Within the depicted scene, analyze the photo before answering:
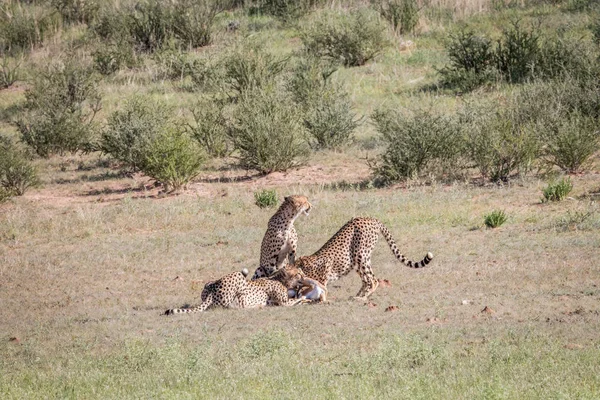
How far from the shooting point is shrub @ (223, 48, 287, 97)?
84.9ft

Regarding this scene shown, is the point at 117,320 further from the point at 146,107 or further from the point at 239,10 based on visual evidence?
the point at 239,10

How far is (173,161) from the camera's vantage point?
1973cm

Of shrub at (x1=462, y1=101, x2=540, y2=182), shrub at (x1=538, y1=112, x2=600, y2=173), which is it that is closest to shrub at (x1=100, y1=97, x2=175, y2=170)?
shrub at (x1=462, y1=101, x2=540, y2=182)

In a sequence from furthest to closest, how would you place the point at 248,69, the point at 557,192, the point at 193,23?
the point at 193,23 < the point at 248,69 < the point at 557,192

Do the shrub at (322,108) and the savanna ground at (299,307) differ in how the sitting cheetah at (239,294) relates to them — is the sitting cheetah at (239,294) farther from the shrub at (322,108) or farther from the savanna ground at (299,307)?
the shrub at (322,108)

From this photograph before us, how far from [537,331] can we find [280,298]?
3.16 m

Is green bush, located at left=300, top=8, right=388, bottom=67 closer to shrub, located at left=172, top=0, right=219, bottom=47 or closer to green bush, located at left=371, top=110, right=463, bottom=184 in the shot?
shrub, located at left=172, top=0, right=219, bottom=47

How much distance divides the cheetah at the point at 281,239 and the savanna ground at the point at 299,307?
0.91 m

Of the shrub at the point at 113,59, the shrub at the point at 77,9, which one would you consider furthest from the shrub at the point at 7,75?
the shrub at the point at 77,9

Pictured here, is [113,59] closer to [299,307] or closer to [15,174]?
[15,174]

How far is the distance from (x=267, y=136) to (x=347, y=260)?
327 inches

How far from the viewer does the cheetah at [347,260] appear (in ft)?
41.4

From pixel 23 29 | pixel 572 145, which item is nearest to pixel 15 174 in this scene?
pixel 572 145

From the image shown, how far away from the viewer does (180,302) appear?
12883 mm
